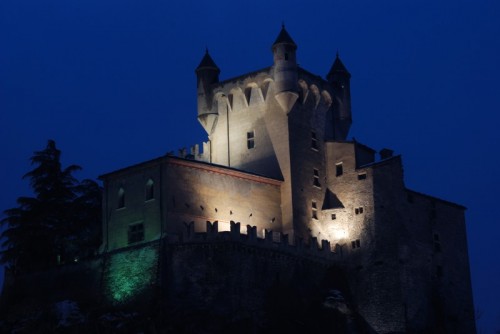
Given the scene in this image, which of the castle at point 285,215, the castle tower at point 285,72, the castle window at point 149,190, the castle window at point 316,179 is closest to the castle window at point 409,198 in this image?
the castle at point 285,215

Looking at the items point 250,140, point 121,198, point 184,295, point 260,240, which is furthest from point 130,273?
point 250,140

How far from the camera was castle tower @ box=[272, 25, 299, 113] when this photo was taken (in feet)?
294

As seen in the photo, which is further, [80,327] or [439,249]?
[439,249]

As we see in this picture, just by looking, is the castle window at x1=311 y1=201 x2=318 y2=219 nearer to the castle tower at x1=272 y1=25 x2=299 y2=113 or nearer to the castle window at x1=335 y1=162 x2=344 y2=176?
the castle window at x1=335 y1=162 x2=344 y2=176

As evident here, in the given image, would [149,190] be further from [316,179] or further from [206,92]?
[206,92]

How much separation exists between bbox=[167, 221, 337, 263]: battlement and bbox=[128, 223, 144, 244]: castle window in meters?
2.86

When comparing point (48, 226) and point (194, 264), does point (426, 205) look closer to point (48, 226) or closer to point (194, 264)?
point (194, 264)

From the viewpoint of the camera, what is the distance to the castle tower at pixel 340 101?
95.4 m

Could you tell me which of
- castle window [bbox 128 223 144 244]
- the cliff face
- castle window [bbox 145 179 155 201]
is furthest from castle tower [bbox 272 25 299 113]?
castle window [bbox 128 223 144 244]

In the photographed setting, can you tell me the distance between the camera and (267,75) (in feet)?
299

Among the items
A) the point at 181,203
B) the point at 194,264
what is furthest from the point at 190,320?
the point at 181,203

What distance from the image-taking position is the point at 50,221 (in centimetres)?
8975

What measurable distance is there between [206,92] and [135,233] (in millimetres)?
17583

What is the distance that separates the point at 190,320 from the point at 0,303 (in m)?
16.3
